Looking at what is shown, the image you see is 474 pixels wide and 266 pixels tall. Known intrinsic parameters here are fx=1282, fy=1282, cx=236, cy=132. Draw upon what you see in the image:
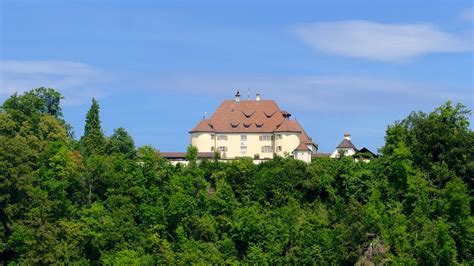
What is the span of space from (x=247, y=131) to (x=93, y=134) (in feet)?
43.6

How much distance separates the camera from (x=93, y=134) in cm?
8212

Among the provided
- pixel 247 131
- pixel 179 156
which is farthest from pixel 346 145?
pixel 179 156

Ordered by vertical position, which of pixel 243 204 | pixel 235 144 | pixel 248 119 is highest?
pixel 248 119

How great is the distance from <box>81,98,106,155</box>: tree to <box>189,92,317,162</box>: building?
27.0ft

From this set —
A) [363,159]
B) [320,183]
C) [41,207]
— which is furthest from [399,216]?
[41,207]

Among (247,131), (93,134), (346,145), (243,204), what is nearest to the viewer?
(243,204)

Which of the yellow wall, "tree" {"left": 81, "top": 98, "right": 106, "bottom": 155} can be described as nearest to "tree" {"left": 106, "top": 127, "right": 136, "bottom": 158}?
"tree" {"left": 81, "top": 98, "right": 106, "bottom": 155}

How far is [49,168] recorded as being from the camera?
7444cm

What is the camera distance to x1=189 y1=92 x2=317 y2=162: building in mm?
90000

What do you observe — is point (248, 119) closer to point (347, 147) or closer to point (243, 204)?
point (347, 147)

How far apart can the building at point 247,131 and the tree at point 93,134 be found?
822 cm

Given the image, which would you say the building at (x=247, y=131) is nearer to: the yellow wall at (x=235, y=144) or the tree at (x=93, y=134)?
the yellow wall at (x=235, y=144)

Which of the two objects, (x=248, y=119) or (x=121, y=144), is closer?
(x=121, y=144)

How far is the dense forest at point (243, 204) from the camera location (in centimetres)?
6781
